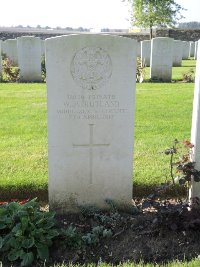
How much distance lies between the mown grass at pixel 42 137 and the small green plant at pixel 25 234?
37.3 inches

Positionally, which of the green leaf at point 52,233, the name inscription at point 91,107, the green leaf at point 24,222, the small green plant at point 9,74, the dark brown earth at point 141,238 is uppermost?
the name inscription at point 91,107

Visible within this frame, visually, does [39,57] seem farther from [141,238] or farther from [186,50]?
[186,50]

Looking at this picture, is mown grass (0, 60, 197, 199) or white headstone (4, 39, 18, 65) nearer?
mown grass (0, 60, 197, 199)

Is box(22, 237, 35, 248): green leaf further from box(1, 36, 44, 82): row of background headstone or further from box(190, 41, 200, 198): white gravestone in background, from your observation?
box(1, 36, 44, 82): row of background headstone

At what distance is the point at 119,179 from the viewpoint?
150 inches

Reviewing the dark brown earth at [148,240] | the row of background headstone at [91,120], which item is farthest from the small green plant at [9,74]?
the dark brown earth at [148,240]

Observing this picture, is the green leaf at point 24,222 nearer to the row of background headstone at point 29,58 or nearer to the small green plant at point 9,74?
the row of background headstone at point 29,58

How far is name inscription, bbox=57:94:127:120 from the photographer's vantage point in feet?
11.7

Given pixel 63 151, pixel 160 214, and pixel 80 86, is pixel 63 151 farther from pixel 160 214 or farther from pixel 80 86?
pixel 160 214

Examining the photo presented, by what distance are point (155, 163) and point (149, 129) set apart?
62.8 inches

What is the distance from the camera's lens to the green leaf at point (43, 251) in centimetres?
303

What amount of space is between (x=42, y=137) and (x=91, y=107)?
2412mm

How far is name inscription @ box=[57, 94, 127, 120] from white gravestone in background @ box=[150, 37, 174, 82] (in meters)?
10.8

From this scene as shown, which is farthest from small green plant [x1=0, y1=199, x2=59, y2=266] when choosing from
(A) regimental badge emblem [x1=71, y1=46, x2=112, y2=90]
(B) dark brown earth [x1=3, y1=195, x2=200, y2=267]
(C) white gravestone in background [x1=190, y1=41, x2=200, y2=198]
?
(C) white gravestone in background [x1=190, y1=41, x2=200, y2=198]
